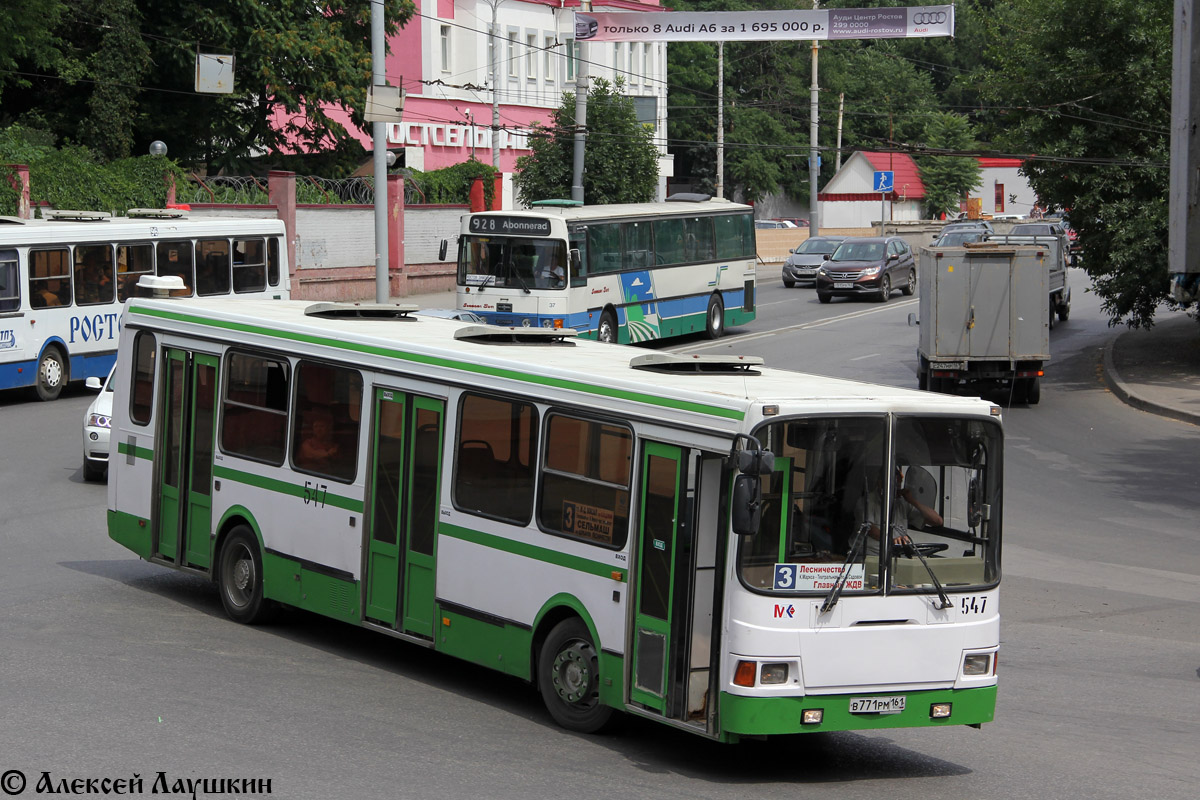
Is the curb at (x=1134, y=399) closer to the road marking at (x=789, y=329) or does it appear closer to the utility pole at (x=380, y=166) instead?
the road marking at (x=789, y=329)

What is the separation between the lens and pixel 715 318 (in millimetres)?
36156

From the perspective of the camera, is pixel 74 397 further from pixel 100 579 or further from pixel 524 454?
pixel 524 454

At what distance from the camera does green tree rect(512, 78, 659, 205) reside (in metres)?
49.4

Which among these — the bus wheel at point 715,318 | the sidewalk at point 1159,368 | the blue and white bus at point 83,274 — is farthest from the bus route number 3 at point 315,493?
the bus wheel at point 715,318

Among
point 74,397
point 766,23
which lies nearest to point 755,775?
point 74,397

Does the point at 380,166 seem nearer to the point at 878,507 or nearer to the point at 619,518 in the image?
the point at 619,518

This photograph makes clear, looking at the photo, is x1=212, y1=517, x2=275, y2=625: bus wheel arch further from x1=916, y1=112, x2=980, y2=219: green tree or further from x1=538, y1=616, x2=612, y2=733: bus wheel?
x1=916, y1=112, x2=980, y2=219: green tree

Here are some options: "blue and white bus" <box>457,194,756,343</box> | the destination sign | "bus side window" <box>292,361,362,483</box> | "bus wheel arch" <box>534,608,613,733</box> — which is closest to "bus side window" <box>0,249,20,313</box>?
"blue and white bus" <box>457,194,756,343</box>

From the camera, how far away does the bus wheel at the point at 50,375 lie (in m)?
25.6

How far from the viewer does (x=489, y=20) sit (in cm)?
6306

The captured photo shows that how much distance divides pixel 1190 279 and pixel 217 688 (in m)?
19.2

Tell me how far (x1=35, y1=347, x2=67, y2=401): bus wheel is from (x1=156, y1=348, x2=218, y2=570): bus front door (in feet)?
45.2

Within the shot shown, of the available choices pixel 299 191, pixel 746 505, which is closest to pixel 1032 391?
pixel 746 505

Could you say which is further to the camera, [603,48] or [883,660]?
[603,48]
